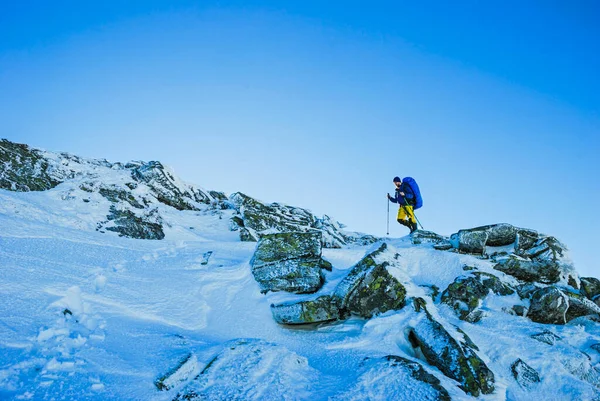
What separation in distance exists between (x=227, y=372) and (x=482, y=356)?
211 inches

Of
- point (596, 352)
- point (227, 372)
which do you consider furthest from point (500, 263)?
point (227, 372)

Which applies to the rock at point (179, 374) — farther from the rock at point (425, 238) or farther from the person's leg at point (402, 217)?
the person's leg at point (402, 217)

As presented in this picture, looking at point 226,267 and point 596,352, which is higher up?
point 226,267

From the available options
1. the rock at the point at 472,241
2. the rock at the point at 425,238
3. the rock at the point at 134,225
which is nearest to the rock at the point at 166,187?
the rock at the point at 134,225

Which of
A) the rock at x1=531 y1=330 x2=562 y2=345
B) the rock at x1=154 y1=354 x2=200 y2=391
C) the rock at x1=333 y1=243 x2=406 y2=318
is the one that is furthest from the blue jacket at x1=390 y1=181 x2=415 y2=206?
the rock at x1=154 y1=354 x2=200 y2=391

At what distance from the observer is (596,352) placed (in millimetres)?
7980

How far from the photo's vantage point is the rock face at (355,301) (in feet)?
27.5

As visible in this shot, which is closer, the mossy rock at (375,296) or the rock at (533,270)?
the mossy rock at (375,296)

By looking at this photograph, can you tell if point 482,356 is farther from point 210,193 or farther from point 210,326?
point 210,193

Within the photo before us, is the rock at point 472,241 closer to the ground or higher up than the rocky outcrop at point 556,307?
higher up

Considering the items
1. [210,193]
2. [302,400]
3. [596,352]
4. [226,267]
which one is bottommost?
[596,352]

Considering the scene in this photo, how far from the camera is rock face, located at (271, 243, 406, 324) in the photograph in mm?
8391

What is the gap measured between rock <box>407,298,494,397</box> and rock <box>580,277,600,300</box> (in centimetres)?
698

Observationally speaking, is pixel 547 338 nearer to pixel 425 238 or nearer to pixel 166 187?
pixel 425 238
